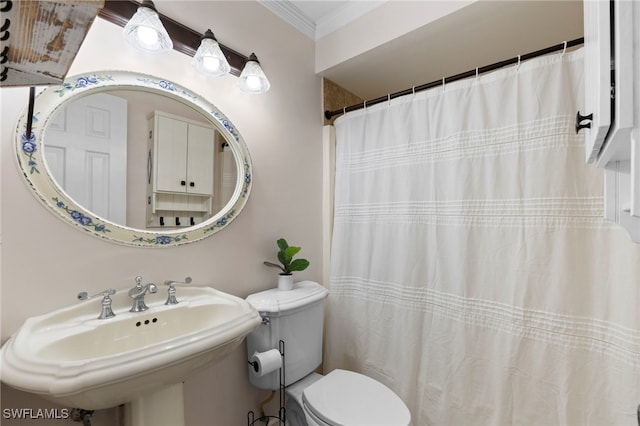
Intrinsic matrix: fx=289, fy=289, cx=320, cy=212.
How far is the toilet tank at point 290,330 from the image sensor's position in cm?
130

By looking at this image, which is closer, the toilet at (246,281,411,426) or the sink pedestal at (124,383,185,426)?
the sink pedestal at (124,383,185,426)

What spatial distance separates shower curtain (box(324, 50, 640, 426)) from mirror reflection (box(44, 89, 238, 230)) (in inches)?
32.9

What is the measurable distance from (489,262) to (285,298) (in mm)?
949

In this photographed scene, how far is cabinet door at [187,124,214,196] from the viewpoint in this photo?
4.22ft

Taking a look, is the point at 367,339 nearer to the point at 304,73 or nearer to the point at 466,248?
the point at 466,248

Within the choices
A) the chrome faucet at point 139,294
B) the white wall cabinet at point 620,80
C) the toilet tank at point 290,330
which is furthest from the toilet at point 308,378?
the white wall cabinet at point 620,80

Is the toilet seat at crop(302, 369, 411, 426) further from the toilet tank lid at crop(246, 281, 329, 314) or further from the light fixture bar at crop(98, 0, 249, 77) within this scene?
the light fixture bar at crop(98, 0, 249, 77)

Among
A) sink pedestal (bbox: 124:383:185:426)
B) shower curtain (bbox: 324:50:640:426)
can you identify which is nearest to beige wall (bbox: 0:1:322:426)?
sink pedestal (bbox: 124:383:185:426)

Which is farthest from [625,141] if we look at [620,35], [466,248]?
[466,248]

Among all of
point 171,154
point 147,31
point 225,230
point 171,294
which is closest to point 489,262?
point 225,230

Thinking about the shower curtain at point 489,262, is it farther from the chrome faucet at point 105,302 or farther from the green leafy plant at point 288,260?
the chrome faucet at point 105,302

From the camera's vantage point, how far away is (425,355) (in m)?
1.47

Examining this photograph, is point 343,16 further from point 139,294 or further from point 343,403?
point 343,403

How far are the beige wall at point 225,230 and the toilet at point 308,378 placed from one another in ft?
0.61
